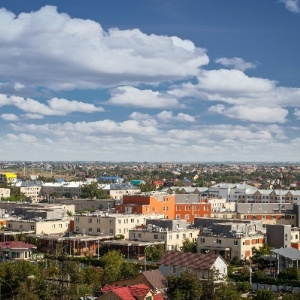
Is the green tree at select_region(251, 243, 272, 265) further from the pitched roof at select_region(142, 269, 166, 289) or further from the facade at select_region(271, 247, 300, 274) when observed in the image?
A: the pitched roof at select_region(142, 269, 166, 289)

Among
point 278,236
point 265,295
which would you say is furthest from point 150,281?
point 278,236

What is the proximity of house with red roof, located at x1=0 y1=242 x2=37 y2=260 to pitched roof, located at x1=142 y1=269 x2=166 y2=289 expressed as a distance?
13851mm

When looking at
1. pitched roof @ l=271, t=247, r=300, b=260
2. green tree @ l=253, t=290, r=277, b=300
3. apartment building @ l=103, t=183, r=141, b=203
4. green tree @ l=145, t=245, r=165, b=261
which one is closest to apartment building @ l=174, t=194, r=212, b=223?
green tree @ l=145, t=245, r=165, b=261

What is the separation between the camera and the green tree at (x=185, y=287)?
31.6 m

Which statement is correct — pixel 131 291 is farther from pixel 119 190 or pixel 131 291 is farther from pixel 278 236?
pixel 119 190

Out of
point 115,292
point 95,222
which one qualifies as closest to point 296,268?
A: point 115,292

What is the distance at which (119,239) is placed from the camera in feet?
172

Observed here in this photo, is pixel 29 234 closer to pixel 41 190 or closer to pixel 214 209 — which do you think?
pixel 214 209

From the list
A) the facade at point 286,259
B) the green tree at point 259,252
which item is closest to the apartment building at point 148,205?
the green tree at point 259,252

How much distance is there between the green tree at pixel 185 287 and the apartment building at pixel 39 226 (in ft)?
77.8

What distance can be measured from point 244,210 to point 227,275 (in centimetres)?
2907

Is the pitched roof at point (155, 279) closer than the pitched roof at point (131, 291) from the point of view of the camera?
No

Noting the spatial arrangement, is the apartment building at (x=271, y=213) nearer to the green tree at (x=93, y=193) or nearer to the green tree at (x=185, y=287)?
the green tree at (x=185, y=287)

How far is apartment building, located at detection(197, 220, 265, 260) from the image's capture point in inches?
1836
